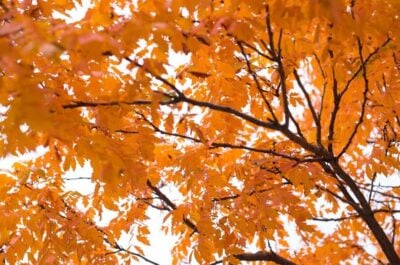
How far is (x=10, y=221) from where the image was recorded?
151 inches

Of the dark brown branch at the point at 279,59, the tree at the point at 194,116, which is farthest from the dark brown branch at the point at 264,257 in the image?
the dark brown branch at the point at 279,59

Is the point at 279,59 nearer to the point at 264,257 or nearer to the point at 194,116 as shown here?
the point at 194,116

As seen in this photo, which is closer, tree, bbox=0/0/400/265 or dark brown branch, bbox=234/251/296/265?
tree, bbox=0/0/400/265

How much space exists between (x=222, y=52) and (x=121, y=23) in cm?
106

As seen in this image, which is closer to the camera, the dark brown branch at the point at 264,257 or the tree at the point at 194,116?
the tree at the point at 194,116

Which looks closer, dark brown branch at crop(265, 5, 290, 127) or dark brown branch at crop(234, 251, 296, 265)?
dark brown branch at crop(265, 5, 290, 127)

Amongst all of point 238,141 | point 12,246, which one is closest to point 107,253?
point 12,246

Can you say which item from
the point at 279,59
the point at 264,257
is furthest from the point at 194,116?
the point at 264,257

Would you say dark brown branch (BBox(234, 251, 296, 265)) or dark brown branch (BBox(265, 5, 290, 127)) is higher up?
dark brown branch (BBox(265, 5, 290, 127))

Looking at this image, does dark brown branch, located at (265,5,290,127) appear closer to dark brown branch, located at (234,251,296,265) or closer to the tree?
the tree

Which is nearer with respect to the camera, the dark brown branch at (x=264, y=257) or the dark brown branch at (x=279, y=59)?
the dark brown branch at (x=279, y=59)

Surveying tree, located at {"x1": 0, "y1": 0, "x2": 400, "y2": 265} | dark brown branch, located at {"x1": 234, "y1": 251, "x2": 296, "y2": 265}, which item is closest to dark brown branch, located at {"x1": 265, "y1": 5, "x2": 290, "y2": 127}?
tree, located at {"x1": 0, "y1": 0, "x2": 400, "y2": 265}

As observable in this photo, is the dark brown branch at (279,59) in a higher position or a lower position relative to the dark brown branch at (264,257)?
higher

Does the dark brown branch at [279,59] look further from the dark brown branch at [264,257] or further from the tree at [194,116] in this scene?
the dark brown branch at [264,257]
